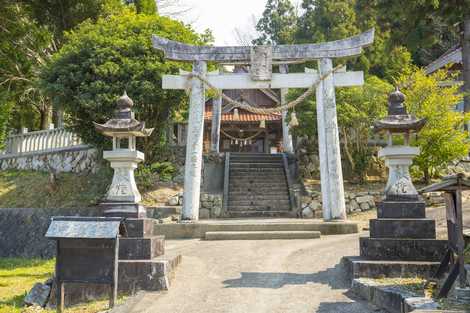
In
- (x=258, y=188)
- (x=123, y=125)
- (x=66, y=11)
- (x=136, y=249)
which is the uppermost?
(x=66, y=11)

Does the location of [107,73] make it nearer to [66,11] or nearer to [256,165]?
[66,11]

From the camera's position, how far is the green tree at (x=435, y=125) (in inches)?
575

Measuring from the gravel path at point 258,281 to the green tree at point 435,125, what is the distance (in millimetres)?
5672

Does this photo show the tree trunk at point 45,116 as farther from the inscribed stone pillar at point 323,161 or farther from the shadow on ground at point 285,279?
the shadow on ground at point 285,279

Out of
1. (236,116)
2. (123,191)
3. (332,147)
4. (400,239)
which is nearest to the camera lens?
(400,239)

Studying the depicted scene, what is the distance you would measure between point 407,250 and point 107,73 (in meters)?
12.0

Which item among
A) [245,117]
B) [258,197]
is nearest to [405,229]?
[258,197]

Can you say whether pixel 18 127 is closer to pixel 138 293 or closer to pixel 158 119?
pixel 158 119

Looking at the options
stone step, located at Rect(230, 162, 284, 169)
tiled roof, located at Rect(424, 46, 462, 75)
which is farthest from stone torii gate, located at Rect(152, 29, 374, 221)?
tiled roof, located at Rect(424, 46, 462, 75)

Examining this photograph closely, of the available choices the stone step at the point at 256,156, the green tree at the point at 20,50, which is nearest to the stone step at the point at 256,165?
the stone step at the point at 256,156

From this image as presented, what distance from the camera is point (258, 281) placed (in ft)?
24.6

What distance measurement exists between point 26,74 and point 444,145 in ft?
61.6

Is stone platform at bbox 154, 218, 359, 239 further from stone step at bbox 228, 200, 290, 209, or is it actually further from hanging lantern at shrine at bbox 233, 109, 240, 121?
hanging lantern at shrine at bbox 233, 109, 240, 121

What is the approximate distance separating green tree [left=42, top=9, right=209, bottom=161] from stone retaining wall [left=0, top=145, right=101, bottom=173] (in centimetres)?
231
